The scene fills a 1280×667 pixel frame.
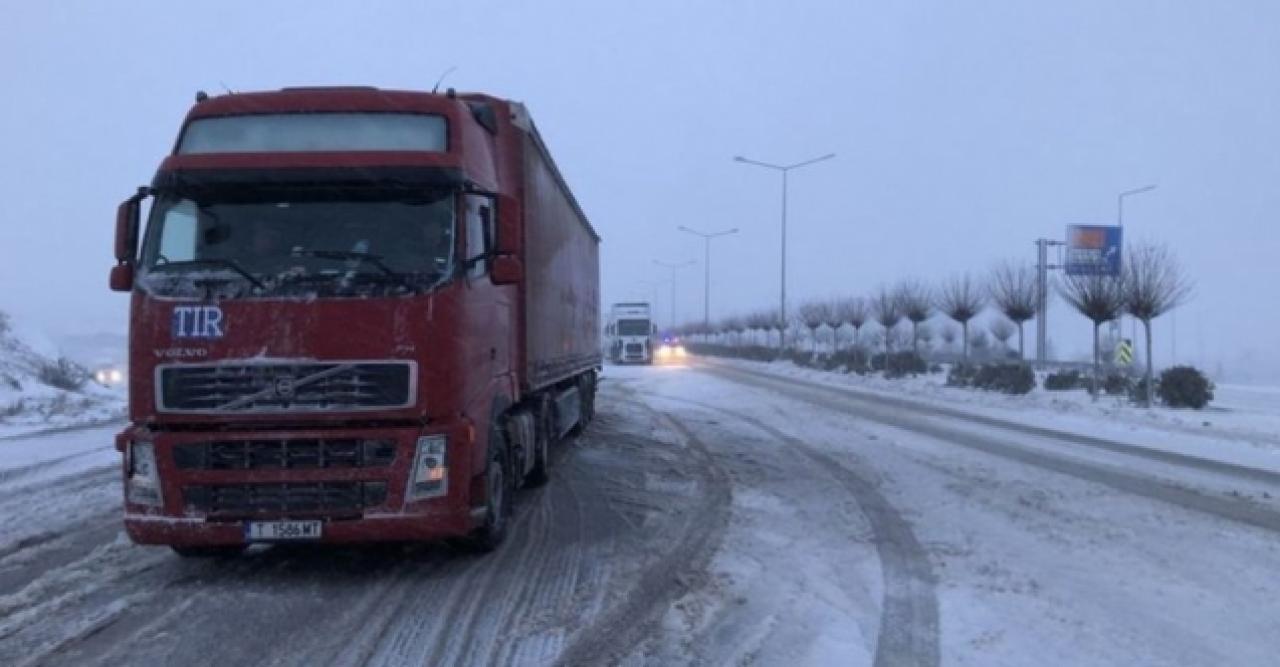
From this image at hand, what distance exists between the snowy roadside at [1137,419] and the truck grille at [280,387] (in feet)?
42.6

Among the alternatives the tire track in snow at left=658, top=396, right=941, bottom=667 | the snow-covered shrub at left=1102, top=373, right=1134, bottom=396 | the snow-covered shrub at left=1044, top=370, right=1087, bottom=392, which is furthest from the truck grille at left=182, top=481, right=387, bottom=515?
the snow-covered shrub at left=1044, top=370, right=1087, bottom=392

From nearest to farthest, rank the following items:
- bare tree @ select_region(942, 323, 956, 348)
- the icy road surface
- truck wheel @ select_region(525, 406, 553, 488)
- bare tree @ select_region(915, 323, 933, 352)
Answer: the icy road surface, truck wheel @ select_region(525, 406, 553, 488), bare tree @ select_region(915, 323, 933, 352), bare tree @ select_region(942, 323, 956, 348)

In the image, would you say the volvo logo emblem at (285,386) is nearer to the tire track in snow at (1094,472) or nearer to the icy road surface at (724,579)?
the icy road surface at (724,579)

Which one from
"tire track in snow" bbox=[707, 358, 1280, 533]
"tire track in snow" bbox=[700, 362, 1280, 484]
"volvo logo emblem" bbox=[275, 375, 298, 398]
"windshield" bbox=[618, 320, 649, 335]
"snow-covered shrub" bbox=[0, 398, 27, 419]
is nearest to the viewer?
"volvo logo emblem" bbox=[275, 375, 298, 398]

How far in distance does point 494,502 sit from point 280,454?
71.1 inches

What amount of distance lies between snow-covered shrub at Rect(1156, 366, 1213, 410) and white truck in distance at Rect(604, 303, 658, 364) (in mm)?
34506

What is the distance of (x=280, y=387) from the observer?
679cm

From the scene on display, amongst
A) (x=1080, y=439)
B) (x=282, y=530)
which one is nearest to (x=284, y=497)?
(x=282, y=530)

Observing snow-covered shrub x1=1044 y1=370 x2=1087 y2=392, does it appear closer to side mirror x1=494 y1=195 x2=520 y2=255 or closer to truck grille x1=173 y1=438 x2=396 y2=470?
side mirror x1=494 y1=195 x2=520 y2=255

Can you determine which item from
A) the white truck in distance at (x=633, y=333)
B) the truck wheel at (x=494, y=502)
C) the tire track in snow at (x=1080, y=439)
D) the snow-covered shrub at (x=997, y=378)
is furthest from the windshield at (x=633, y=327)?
the truck wheel at (x=494, y=502)

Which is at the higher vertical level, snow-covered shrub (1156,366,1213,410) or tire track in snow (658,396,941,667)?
snow-covered shrub (1156,366,1213,410)

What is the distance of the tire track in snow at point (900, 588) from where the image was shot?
5.51m

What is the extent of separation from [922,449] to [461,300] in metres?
10.3

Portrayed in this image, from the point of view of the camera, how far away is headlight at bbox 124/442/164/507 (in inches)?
273
